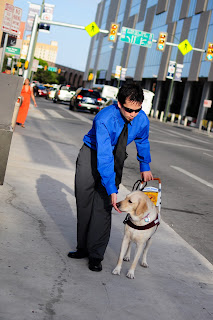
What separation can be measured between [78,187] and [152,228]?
0.79 meters

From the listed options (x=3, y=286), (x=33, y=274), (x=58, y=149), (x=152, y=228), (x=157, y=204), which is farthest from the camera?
(x=58, y=149)

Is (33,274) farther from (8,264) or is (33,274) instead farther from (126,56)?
(126,56)

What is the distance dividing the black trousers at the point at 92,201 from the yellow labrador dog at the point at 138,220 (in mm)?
286

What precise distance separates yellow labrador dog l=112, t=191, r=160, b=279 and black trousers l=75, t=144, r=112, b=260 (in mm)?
286

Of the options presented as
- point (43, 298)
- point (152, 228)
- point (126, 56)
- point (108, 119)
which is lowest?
point (43, 298)

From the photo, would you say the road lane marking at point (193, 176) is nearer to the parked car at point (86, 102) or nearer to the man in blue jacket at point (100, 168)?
the man in blue jacket at point (100, 168)

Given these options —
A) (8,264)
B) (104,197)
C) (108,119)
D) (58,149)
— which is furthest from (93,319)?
(58,149)

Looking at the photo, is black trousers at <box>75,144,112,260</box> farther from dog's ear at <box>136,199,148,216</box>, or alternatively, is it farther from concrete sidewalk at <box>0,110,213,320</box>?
dog's ear at <box>136,199,148,216</box>

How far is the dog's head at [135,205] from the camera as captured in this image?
429 centimetres

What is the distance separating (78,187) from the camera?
4.73 metres

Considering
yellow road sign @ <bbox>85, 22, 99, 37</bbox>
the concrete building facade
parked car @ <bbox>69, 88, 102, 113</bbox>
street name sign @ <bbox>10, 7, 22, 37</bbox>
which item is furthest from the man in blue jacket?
the concrete building facade

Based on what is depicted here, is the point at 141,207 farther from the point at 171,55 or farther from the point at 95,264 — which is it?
the point at 171,55

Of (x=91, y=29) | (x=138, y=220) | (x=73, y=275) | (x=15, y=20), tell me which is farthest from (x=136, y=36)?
(x=73, y=275)

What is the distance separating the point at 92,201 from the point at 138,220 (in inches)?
23.1
